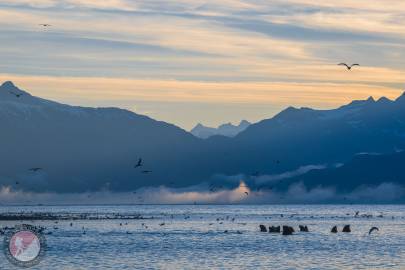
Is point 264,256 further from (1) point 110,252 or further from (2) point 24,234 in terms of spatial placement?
(2) point 24,234

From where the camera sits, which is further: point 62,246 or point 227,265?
point 62,246

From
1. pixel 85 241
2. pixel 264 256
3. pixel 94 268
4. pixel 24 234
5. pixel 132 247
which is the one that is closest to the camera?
pixel 94 268

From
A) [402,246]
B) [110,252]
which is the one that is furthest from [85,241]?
[402,246]

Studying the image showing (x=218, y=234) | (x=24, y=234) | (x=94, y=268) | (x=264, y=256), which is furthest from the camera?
(x=218, y=234)

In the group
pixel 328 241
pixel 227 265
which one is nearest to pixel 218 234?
pixel 328 241

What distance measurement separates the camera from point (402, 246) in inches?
5507

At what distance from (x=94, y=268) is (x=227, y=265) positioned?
13934mm

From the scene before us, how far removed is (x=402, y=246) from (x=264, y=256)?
28.5 m

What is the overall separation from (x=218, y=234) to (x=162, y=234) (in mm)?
9798

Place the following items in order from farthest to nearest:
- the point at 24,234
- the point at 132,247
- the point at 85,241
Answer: the point at 24,234, the point at 85,241, the point at 132,247

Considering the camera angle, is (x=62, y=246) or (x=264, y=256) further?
(x=62, y=246)

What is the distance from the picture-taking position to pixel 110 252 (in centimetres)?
12519

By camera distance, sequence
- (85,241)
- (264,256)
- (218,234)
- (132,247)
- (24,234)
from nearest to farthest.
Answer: (264,256) < (132,247) < (85,241) < (24,234) < (218,234)

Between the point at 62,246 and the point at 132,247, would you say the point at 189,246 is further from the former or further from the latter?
the point at 62,246
